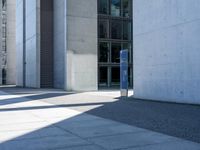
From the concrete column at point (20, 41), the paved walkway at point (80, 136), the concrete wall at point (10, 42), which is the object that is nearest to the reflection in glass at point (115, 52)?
the concrete column at point (20, 41)

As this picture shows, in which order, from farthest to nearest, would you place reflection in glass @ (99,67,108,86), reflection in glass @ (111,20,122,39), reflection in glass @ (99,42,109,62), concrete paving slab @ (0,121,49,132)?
reflection in glass @ (111,20,122,39) → reflection in glass @ (99,42,109,62) → reflection in glass @ (99,67,108,86) → concrete paving slab @ (0,121,49,132)

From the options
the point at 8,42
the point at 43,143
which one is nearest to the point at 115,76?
the point at 8,42

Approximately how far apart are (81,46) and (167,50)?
16153 millimetres

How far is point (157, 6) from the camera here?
680 inches

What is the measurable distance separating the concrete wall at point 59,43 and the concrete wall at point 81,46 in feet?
8.72

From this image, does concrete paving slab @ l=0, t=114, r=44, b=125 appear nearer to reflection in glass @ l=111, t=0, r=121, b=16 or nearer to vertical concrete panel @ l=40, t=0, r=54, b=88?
vertical concrete panel @ l=40, t=0, r=54, b=88

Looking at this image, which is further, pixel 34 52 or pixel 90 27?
pixel 34 52

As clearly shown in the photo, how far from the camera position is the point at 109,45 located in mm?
38969

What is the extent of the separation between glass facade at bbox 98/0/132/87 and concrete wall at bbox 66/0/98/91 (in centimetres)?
625

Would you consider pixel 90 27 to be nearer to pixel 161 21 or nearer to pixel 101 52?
pixel 101 52

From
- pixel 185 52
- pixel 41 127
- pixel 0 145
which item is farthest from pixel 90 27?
pixel 0 145

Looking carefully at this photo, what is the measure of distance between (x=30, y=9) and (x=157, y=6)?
2731cm

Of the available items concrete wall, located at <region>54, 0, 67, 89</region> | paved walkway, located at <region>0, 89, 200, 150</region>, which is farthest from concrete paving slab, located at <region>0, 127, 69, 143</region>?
concrete wall, located at <region>54, 0, 67, 89</region>

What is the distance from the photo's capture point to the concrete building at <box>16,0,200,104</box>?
1540 centimetres
